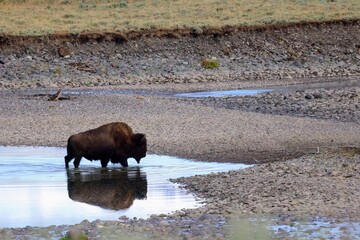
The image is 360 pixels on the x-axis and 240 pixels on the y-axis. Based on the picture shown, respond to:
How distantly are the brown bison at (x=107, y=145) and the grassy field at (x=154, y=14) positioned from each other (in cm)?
2710

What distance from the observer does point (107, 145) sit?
15789 mm

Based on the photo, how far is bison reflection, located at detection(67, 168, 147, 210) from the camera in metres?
12.7

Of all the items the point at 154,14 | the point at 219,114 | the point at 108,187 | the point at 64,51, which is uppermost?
the point at 154,14

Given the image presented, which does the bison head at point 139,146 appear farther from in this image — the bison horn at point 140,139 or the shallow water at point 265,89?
the shallow water at point 265,89

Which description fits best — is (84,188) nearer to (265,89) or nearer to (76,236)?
(76,236)

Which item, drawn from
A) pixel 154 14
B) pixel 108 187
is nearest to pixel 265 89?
pixel 154 14

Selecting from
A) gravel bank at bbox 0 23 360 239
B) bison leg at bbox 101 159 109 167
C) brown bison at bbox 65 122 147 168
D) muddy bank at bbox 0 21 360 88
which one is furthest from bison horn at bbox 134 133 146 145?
muddy bank at bbox 0 21 360 88

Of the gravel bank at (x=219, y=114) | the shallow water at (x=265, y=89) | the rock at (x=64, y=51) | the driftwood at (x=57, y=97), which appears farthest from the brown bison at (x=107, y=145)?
the rock at (x=64, y=51)

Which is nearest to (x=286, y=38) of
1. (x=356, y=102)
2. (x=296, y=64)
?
(x=296, y=64)

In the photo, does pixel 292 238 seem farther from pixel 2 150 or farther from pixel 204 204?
pixel 2 150

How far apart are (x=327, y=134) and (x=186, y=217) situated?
957 centimetres

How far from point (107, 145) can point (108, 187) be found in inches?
79.5

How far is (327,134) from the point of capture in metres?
19.8

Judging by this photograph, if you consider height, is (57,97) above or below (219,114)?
above
